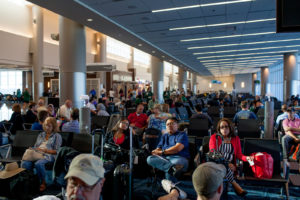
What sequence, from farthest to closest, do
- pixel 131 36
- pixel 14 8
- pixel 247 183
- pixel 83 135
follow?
pixel 14 8
pixel 131 36
pixel 83 135
pixel 247 183

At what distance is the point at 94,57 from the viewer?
26844mm

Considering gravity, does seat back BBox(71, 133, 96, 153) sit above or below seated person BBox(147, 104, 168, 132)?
below

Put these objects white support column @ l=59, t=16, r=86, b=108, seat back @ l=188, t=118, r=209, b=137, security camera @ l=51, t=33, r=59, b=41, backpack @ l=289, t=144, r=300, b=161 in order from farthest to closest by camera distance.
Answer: security camera @ l=51, t=33, r=59, b=41 < white support column @ l=59, t=16, r=86, b=108 < seat back @ l=188, t=118, r=209, b=137 < backpack @ l=289, t=144, r=300, b=161

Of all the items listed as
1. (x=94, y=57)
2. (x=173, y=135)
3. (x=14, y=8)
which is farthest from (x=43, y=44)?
(x=173, y=135)

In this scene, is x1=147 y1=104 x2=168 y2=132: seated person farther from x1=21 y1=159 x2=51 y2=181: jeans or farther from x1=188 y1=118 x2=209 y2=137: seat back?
x1=21 y1=159 x2=51 y2=181: jeans

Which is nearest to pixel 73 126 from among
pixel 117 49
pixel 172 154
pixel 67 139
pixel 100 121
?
pixel 67 139

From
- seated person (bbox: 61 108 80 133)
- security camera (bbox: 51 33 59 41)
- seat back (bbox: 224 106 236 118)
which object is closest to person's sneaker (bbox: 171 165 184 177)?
seated person (bbox: 61 108 80 133)

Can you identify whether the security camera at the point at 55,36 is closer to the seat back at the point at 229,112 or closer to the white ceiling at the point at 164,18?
the white ceiling at the point at 164,18

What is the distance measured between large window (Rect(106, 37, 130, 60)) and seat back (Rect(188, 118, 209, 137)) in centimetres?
2431

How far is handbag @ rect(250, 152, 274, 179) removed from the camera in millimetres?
3695

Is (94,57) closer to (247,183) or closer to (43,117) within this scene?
(43,117)

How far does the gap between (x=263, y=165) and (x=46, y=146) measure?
3.54 m

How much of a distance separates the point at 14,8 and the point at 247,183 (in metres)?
21.5

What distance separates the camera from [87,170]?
1393 millimetres
